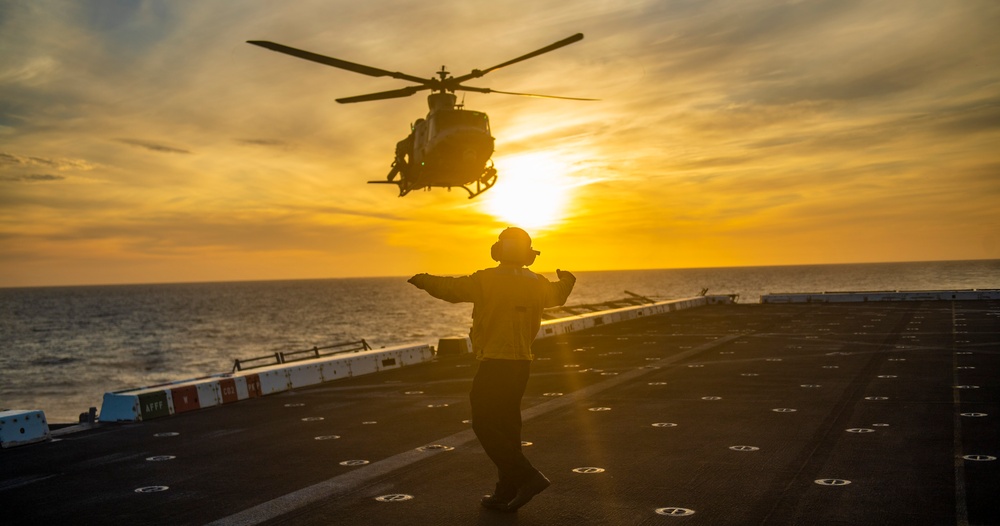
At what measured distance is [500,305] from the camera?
24.8ft

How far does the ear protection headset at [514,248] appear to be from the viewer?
25.2ft

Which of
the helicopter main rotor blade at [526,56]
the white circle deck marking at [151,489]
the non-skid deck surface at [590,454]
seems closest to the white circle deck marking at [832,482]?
the non-skid deck surface at [590,454]

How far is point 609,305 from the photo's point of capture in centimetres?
4456

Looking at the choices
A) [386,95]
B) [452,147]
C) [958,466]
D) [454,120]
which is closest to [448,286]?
[958,466]

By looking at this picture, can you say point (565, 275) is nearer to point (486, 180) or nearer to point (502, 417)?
point (502, 417)

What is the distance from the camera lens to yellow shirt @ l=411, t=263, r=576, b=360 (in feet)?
24.5

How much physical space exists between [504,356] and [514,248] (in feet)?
3.61

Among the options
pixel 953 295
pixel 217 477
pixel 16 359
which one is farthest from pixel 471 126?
pixel 16 359

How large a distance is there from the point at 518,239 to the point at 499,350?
1.16m

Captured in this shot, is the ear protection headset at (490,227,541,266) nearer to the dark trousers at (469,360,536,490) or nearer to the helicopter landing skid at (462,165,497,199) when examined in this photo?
the dark trousers at (469,360,536,490)

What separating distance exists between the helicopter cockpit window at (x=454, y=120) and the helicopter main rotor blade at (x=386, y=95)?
121 cm

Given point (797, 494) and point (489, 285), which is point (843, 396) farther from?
point (489, 285)

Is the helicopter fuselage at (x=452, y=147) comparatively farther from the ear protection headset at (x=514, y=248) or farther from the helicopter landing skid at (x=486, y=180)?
the ear protection headset at (x=514, y=248)

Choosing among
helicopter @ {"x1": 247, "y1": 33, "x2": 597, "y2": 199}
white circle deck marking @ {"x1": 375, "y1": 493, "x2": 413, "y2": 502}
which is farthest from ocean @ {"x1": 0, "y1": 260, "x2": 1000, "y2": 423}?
white circle deck marking @ {"x1": 375, "y1": 493, "x2": 413, "y2": 502}
